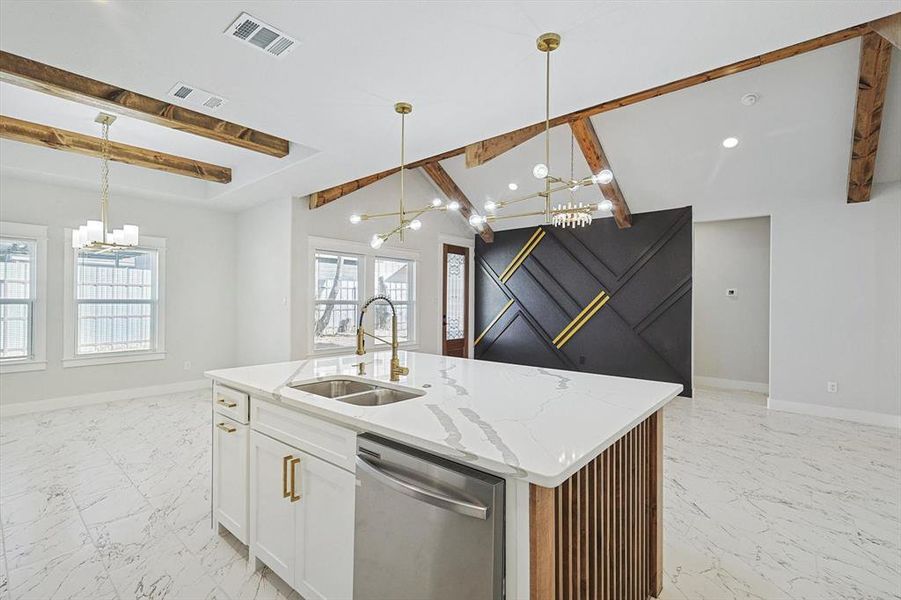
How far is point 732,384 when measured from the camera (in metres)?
6.56

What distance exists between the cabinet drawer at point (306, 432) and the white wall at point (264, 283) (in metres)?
3.54

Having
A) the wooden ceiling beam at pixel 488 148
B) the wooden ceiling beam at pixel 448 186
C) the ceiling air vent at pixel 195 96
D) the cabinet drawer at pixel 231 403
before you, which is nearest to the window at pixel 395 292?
the wooden ceiling beam at pixel 448 186

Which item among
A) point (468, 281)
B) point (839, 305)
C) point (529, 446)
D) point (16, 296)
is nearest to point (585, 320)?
point (468, 281)

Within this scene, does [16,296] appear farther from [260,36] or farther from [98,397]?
[260,36]

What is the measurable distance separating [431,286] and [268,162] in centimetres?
320

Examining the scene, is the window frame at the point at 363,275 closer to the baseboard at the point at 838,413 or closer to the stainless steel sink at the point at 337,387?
the stainless steel sink at the point at 337,387

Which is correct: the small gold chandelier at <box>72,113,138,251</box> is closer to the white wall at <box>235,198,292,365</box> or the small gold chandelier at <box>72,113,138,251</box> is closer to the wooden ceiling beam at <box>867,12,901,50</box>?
the white wall at <box>235,198,292,365</box>

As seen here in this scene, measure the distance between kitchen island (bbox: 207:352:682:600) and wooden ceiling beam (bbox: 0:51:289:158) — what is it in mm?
2218

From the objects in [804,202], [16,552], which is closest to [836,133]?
[804,202]

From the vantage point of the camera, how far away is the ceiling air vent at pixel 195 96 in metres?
2.73

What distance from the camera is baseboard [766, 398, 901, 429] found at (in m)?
4.46

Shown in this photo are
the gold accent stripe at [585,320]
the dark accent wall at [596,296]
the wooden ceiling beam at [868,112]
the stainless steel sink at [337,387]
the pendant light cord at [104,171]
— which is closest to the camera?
the stainless steel sink at [337,387]

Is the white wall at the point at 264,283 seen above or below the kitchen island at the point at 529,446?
above

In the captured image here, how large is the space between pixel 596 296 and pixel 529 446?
5.67 m
